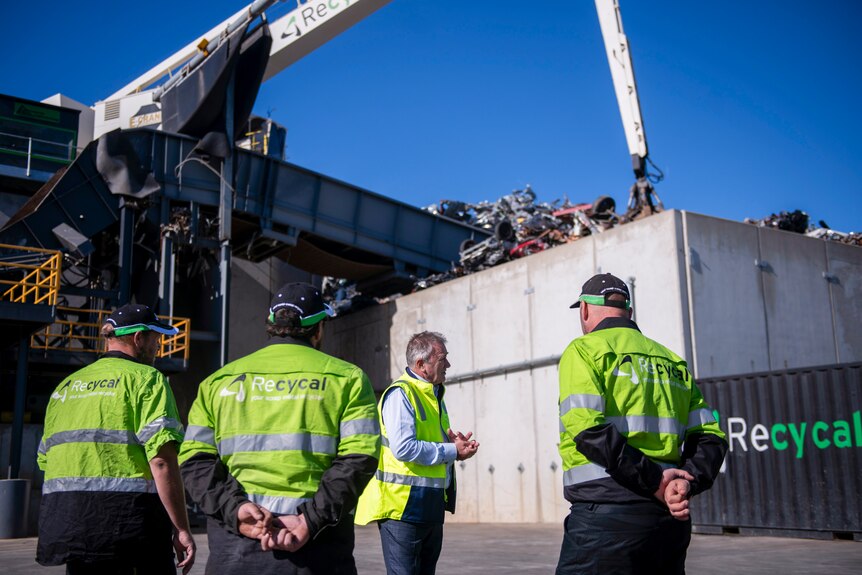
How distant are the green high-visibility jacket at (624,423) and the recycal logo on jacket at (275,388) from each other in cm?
112

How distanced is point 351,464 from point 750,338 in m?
13.3

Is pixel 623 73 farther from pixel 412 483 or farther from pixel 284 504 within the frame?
pixel 284 504

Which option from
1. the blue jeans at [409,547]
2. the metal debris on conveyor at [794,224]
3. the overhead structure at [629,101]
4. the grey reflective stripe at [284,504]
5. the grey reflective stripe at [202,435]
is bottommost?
the blue jeans at [409,547]

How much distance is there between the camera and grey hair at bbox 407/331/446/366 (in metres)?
5.33

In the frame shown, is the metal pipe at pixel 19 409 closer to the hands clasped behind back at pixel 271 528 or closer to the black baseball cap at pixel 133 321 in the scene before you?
the black baseball cap at pixel 133 321

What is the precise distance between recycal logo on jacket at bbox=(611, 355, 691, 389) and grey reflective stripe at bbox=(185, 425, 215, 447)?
1770 millimetres

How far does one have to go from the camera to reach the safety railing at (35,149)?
2188 centimetres

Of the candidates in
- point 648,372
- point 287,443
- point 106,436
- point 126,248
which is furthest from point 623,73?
point 287,443

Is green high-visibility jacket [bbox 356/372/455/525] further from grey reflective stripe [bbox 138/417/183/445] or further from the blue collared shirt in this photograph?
grey reflective stripe [bbox 138/417/183/445]

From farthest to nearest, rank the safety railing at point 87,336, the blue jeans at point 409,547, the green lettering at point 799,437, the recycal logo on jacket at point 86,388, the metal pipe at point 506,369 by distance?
the safety railing at point 87,336 → the metal pipe at point 506,369 → the green lettering at point 799,437 → the blue jeans at point 409,547 → the recycal logo on jacket at point 86,388

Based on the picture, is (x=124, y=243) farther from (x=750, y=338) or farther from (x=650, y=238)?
(x=750, y=338)

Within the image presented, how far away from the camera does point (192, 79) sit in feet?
69.8

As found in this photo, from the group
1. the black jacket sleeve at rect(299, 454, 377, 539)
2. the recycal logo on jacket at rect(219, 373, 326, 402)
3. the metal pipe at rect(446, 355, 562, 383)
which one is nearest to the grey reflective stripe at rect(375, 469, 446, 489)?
the black jacket sleeve at rect(299, 454, 377, 539)

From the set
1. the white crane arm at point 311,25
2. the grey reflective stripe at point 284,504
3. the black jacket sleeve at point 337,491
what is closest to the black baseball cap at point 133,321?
the grey reflective stripe at point 284,504
